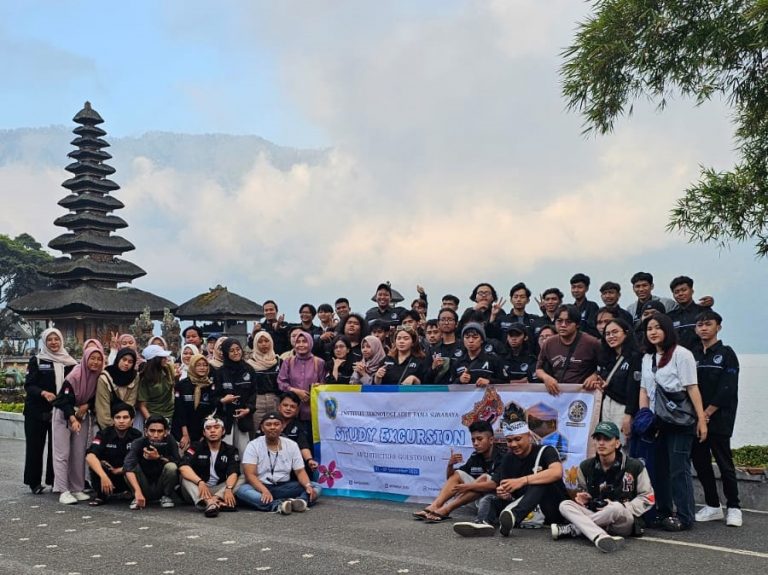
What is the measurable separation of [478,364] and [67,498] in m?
4.63

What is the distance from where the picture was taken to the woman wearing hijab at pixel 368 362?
898cm

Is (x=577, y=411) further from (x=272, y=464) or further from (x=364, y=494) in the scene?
(x=272, y=464)

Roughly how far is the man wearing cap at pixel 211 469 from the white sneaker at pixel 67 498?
1.33 meters

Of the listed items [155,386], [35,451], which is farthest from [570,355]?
[35,451]

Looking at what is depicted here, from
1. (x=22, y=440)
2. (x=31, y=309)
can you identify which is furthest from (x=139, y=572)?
(x=31, y=309)

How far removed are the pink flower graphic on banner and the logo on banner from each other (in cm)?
53

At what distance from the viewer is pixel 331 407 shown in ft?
30.1

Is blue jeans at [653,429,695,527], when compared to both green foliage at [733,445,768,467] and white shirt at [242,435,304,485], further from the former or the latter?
white shirt at [242,435,304,485]

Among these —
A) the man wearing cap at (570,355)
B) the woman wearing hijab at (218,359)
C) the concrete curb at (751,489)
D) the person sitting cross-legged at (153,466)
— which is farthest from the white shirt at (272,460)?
the concrete curb at (751,489)

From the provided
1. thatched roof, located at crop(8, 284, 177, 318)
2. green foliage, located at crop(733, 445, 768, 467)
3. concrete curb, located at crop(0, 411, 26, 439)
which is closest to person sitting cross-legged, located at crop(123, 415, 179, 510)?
green foliage, located at crop(733, 445, 768, 467)

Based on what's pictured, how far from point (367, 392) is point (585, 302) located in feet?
8.84

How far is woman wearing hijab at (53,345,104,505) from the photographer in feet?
29.2

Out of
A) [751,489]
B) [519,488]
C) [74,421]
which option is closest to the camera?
[519,488]

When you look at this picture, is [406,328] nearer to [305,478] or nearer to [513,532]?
[305,478]
